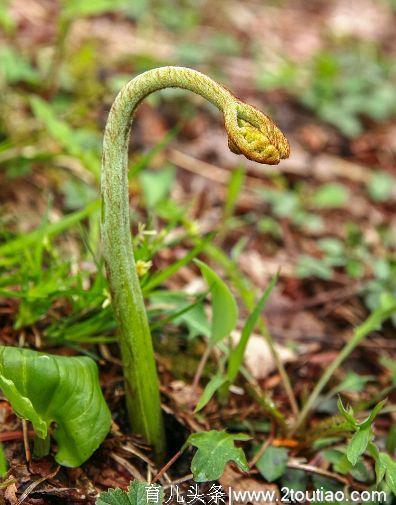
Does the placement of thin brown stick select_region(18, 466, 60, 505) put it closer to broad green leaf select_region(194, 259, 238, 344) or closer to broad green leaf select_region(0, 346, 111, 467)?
broad green leaf select_region(0, 346, 111, 467)

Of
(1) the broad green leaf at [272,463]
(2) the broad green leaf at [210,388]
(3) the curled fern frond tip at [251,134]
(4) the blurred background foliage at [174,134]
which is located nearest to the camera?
(3) the curled fern frond tip at [251,134]

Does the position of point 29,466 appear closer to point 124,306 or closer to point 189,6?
point 124,306

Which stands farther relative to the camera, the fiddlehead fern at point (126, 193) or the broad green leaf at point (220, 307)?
the broad green leaf at point (220, 307)

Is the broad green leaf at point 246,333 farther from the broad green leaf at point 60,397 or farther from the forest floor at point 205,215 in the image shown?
the broad green leaf at point 60,397

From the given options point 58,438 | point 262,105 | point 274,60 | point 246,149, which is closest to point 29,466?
point 58,438

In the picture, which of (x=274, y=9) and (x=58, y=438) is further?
(x=274, y=9)

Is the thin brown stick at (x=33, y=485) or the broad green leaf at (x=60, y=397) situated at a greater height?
the broad green leaf at (x=60, y=397)

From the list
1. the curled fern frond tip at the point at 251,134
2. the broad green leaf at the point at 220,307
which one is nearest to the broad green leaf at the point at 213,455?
the broad green leaf at the point at 220,307
